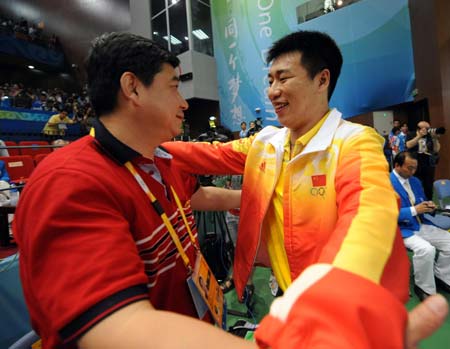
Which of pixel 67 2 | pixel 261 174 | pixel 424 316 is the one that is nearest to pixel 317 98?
pixel 261 174

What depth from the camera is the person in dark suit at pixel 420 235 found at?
2.28 meters

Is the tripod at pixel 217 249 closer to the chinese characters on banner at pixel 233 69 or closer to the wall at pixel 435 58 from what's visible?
the wall at pixel 435 58

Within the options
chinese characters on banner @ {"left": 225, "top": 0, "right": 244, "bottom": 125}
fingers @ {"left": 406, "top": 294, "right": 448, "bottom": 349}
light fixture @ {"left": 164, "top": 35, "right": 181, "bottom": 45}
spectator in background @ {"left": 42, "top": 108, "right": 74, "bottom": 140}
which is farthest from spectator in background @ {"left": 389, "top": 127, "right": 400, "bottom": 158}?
spectator in background @ {"left": 42, "top": 108, "right": 74, "bottom": 140}

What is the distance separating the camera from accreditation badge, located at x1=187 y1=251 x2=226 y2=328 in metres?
0.86

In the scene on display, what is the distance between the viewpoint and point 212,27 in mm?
9789

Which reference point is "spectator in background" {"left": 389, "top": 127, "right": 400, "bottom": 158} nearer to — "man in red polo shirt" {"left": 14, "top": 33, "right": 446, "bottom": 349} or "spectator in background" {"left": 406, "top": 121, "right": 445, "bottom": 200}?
"spectator in background" {"left": 406, "top": 121, "right": 445, "bottom": 200}

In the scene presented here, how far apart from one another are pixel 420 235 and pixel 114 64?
3.06 meters

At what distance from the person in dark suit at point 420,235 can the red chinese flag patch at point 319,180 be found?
79.7 inches

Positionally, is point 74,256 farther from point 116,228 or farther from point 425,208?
point 425,208

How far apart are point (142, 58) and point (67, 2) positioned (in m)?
17.0

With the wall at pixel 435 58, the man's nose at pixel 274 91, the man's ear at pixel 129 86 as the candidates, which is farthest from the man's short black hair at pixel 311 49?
the wall at pixel 435 58

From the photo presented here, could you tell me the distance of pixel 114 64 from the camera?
2.62 feet

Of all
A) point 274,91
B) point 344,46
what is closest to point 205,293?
point 274,91

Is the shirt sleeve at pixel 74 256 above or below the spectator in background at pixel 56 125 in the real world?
below
